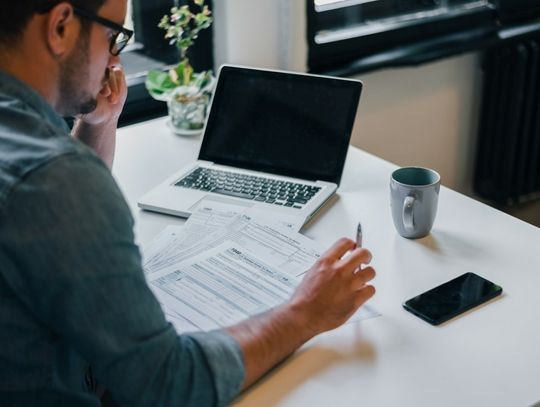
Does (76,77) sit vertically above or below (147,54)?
above

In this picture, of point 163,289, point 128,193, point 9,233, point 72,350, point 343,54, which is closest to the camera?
point 9,233

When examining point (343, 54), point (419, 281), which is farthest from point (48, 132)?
point (343, 54)

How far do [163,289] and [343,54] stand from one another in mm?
1231

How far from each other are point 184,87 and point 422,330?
87 centimetres

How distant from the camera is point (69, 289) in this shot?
2.84 ft

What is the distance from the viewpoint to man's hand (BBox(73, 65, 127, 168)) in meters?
1.47

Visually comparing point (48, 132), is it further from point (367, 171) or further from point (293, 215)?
point (367, 171)

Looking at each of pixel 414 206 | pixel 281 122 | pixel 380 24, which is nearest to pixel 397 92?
pixel 380 24

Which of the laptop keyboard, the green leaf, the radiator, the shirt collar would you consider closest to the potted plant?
the green leaf

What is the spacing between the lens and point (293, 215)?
142 centimetres

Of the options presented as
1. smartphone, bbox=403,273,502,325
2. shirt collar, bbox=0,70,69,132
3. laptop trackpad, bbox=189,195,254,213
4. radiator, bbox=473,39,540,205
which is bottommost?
Answer: radiator, bbox=473,39,540,205

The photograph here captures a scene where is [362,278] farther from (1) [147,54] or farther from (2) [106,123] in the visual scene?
(1) [147,54]

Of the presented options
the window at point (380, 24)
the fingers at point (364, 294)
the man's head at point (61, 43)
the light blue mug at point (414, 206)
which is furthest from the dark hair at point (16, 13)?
the window at point (380, 24)

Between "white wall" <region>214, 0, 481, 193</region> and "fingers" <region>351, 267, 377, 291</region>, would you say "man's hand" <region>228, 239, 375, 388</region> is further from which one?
"white wall" <region>214, 0, 481, 193</region>
